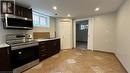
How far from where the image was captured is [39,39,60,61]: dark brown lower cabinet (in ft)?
14.8

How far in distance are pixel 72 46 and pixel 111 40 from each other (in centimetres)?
299

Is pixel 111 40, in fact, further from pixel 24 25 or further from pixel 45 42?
pixel 24 25

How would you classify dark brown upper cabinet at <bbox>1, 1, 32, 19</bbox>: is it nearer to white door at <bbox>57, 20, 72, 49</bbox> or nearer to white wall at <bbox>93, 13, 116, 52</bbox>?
white door at <bbox>57, 20, 72, 49</bbox>

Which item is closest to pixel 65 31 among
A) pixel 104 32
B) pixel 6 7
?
pixel 104 32

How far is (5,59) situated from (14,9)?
1.66m

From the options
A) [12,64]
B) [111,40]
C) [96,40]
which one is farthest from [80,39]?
[12,64]

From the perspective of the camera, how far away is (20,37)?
154 inches

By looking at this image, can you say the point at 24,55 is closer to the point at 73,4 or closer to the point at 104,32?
the point at 73,4

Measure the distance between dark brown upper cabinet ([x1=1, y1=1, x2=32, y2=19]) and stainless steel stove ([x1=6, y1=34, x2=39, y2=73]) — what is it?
804 millimetres

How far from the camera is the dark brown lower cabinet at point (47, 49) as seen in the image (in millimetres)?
4523

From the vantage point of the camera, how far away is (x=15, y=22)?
11.6 feet

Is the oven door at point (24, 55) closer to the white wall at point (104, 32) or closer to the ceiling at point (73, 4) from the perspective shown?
the ceiling at point (73, 4)

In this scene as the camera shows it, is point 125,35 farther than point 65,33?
No

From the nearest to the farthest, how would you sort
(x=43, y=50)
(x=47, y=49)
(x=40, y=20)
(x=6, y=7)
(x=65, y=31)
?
(x=6, y=7) → (x=43, y=50) → (x=47, y=49) → (x=40, y=20) → (x=65, y=31)
